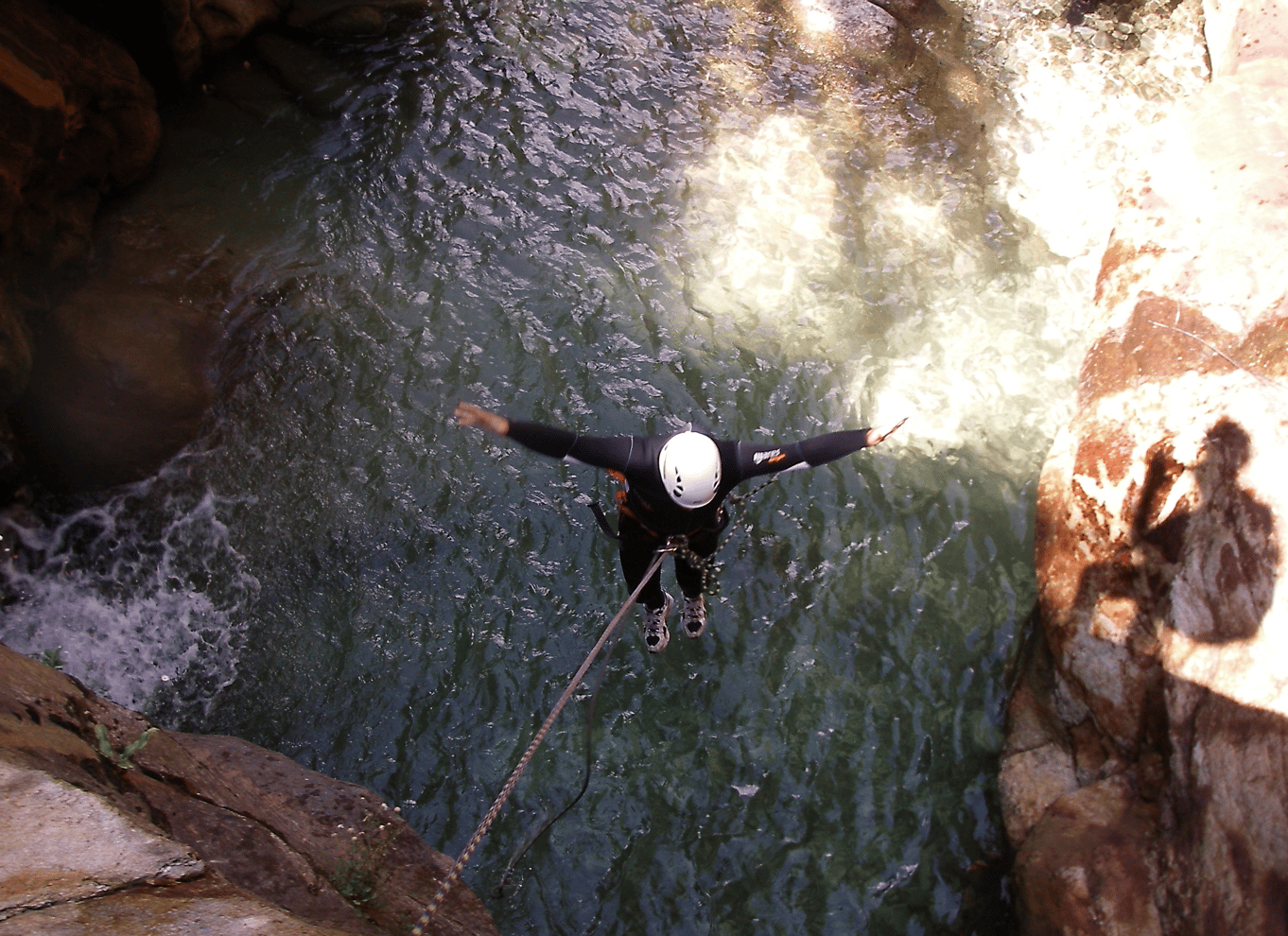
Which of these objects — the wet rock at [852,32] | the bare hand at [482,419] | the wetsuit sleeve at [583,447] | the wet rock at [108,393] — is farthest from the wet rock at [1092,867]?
the wet rock at [852,32]

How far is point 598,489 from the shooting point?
664 cm

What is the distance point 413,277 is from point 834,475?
415 centimetres

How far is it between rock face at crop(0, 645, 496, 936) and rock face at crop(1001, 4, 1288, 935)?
353 centimetres

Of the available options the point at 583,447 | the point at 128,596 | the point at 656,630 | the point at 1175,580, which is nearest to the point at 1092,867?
the point at 1175,580

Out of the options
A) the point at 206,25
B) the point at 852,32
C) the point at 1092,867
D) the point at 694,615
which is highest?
the point at 206,25

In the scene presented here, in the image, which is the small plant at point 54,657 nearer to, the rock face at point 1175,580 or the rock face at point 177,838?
the rock face at point 177,838

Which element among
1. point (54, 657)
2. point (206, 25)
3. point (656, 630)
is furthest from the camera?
point (206, 25)

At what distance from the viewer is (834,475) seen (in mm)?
6762

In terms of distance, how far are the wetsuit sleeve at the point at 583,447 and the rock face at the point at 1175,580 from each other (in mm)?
3231

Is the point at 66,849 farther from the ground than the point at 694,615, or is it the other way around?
the point at 66,849

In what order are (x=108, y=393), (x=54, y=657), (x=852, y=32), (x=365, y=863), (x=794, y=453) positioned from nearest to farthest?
1. (x=365, y=863)
2. (x=794, y=453)
3. (x=54, y=657)
4. (x=108, y=393)
5. (x=852, y=32)

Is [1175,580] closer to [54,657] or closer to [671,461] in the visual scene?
[671,461]

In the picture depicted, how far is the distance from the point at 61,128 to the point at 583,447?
5.42m

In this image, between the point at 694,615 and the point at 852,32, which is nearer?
the point at 694,615
